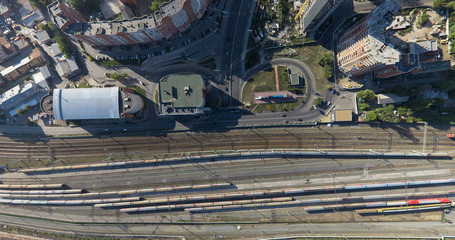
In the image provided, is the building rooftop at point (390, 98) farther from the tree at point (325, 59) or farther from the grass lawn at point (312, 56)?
the tree at point (325, 59)

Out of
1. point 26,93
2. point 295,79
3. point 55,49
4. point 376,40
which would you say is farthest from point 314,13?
point 26,93

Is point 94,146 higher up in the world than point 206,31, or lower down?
lower down

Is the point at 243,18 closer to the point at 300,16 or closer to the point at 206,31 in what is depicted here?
the point at 206,31

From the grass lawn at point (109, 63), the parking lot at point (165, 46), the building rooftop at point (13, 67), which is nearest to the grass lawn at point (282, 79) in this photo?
the parking lot at point (165, 46)

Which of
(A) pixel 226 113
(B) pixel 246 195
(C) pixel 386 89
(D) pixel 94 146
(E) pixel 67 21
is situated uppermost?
(E) pixel 67 21

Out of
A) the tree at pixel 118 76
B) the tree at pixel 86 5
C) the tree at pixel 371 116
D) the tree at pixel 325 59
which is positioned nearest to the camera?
the tree at pixel 371 116

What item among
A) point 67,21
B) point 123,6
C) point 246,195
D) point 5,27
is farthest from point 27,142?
point 246,195
